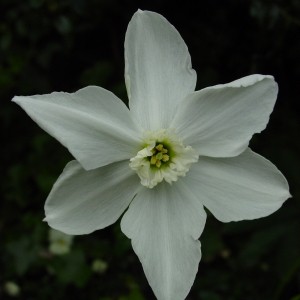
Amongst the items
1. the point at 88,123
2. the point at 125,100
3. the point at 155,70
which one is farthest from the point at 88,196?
the point at 125,100

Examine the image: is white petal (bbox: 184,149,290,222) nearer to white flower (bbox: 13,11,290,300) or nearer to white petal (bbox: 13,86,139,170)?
white flower (bbox: 13,11,290,300)

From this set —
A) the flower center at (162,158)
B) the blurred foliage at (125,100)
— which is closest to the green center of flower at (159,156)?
the flower center at (162,158)

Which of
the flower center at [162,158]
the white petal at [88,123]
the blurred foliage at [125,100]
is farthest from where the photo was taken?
the blurred foliage at [125,100]

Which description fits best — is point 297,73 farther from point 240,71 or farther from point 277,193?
point 277,193

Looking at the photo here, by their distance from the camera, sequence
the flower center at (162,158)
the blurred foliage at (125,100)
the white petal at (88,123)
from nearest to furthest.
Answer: the white petal at (88,123) < the flower center at (162,158) < the blurred foliage at (125,100)

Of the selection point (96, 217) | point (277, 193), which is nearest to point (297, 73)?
point (277, 193)

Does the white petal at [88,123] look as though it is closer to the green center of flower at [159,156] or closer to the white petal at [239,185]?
the green center of flower at [159,156]

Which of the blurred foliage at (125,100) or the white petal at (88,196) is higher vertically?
the white petal at (88,196)

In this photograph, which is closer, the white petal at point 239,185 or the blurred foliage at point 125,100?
the white petal at point 239,185
